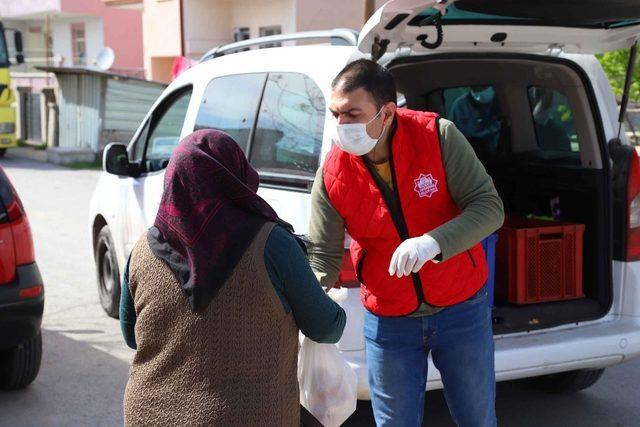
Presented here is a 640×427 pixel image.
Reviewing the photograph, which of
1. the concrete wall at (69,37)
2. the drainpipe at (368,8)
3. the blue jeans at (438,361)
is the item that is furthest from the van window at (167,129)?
the concrete wall at (69,37)

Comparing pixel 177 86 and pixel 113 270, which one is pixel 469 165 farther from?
pixel 113 270

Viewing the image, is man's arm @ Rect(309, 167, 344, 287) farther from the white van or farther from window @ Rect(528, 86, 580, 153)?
window @ Rect(528, 86, 580, 153)

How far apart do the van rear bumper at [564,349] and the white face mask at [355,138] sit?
1.20 metres

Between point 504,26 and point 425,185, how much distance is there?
123cm

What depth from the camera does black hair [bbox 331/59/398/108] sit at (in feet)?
9.45

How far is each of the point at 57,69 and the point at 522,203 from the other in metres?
16.1

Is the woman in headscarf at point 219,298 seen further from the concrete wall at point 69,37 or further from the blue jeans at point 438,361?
the concrete wall at point 69,37

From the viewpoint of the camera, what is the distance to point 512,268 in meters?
4.48

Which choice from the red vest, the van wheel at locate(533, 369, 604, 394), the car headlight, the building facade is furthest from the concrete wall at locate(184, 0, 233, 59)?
the red vest

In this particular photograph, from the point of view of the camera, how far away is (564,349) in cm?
402

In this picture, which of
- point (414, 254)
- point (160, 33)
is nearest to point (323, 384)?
point (414, 254)

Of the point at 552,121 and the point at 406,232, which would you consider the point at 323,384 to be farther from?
the point at 552,121

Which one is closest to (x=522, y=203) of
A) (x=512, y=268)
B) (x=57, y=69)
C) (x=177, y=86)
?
(x=512, y=268)

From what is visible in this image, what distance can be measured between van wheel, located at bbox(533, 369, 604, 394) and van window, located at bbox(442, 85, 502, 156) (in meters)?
1.41
